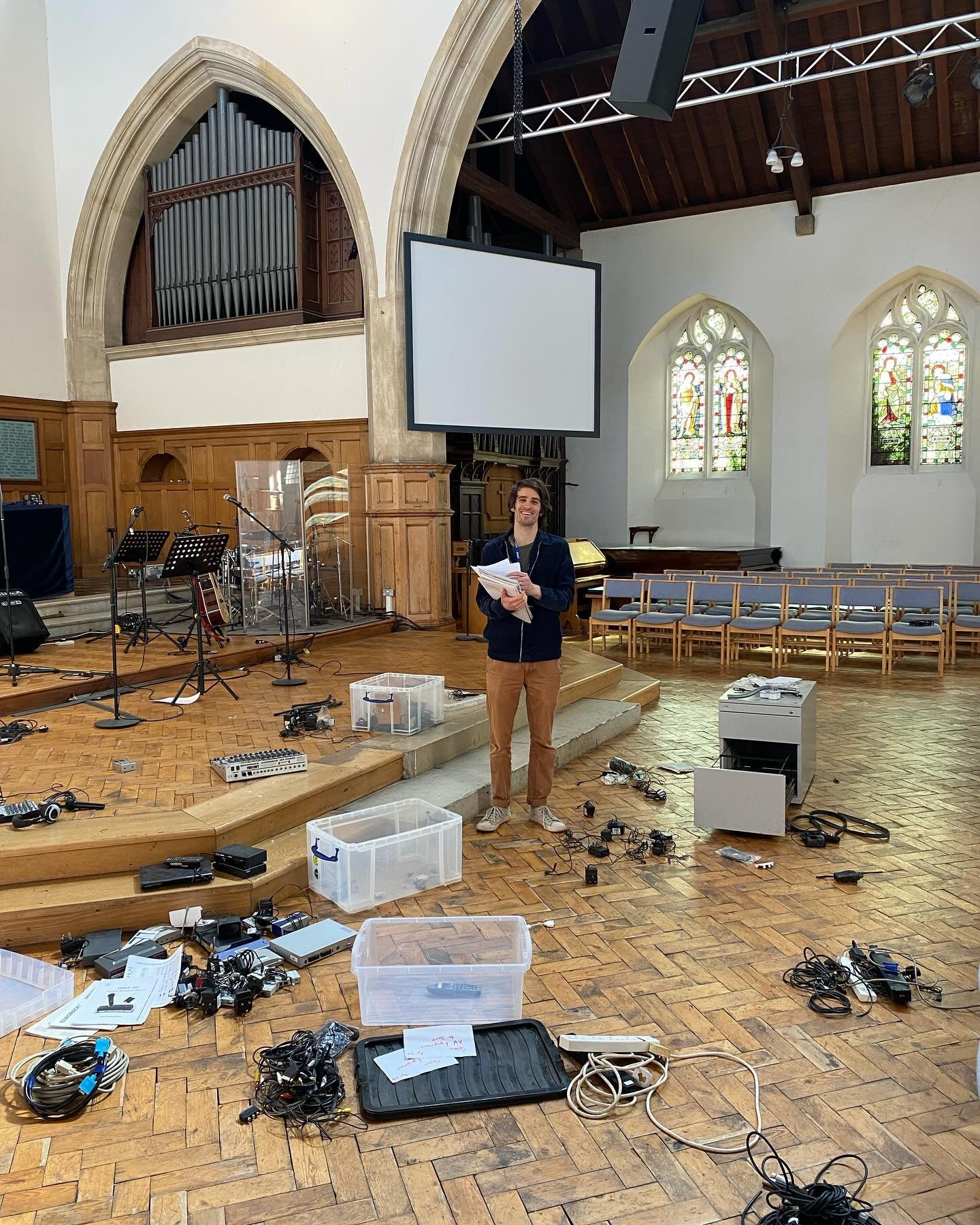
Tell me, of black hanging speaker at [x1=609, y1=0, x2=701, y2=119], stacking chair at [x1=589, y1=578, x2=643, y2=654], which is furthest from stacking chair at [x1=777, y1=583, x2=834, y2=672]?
black hanging speaker at [x1=609, y1=0, x2=701, y2=119]

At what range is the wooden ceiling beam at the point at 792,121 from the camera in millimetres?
11250

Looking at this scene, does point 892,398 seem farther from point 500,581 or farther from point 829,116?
point 500,581

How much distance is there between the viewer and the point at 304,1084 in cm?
256

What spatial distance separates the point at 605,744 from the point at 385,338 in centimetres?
563

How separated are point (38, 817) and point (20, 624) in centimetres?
414

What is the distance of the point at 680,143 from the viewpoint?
45.8ft

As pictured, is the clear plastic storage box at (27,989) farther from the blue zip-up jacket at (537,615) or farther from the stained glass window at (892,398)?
the stained glass window at (892,398)

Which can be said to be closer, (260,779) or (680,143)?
(260,779)

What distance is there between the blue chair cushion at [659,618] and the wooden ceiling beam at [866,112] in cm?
749

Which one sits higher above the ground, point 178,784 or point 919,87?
point 919,87

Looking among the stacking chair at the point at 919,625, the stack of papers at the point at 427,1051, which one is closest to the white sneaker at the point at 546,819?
the stack of papers at the point at 427,1051

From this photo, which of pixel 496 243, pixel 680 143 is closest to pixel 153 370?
pixel 496 243

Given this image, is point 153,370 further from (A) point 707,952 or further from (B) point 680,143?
(A) point 707,952

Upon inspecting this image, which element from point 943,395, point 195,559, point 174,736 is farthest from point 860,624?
point 943,395
